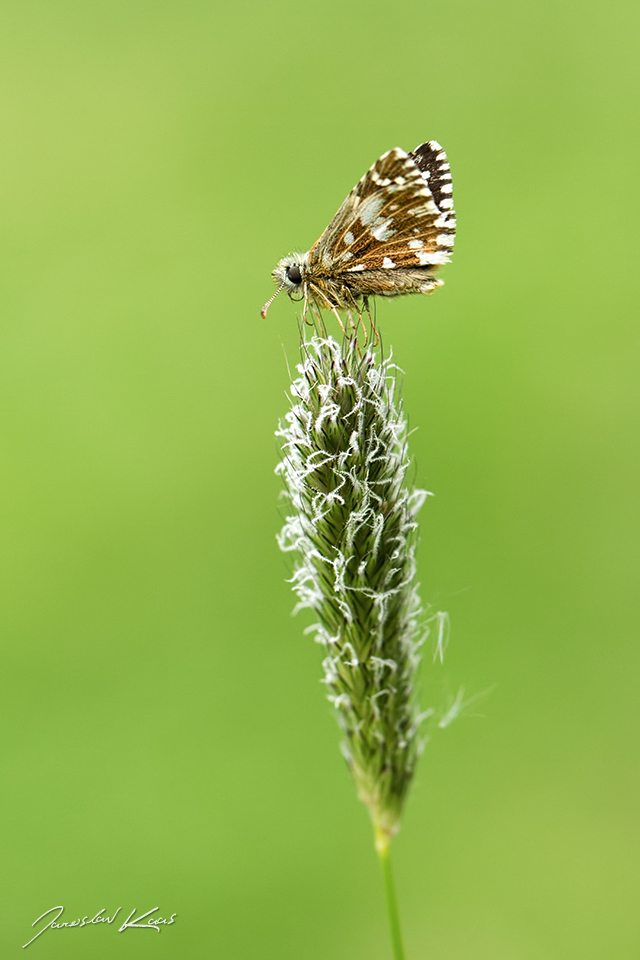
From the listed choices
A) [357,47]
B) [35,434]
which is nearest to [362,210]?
[35,434]

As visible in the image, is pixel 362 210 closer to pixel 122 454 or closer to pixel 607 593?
pixel 607 593

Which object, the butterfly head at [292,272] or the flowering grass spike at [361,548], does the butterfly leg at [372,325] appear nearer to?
the flowering grass spike at [361,548]

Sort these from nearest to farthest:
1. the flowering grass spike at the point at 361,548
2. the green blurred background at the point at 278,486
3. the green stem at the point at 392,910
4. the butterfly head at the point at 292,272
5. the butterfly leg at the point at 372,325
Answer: the green stem at the point at 392,910, the flowering grass spike at the point at 361,548, the butterfly leg at the point at 372,325, the butterfly head at the point at 292,272, the green blurred background at the point at 278,486

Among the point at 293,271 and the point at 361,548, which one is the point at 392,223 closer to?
the point at 293,271

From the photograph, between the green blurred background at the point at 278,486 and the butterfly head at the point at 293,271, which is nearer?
the butterfly head at the point at 293,271

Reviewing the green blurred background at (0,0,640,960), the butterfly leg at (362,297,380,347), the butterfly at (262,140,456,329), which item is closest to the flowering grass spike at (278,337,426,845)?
the butterfly leg at (362,297,380,347)

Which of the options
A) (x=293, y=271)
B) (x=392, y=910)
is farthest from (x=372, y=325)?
(x=392, y=910)

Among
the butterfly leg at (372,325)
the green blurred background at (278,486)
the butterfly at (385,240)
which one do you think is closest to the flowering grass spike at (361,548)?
the butterfly leg at (372,325)
